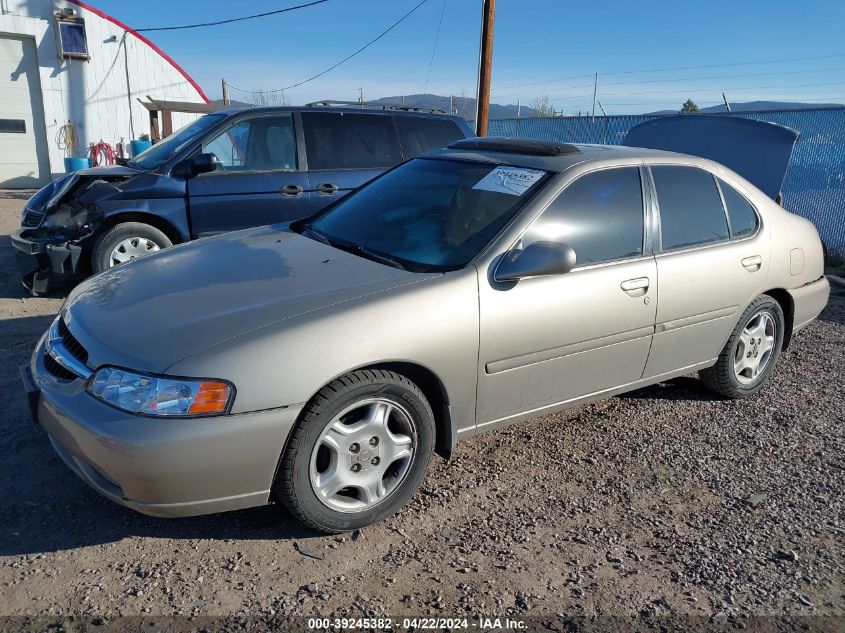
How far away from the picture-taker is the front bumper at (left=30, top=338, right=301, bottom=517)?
2389 millimetres

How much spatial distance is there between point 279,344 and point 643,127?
21.9ft

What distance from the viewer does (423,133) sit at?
7.40 m

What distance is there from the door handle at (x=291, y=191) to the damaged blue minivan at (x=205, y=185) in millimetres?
10

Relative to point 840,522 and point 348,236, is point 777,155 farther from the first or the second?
point 348,236

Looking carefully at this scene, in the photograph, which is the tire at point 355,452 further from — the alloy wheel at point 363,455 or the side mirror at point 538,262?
the side mirror at point 538,262

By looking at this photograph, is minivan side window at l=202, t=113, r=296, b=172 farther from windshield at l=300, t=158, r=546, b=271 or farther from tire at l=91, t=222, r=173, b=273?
windshield at l=300, t=158, r=546, b=271

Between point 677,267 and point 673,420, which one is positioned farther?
point 673,420

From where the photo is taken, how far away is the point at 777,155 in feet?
22.9

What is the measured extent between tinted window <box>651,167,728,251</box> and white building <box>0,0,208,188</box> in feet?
55.1

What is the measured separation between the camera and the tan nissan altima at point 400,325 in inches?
97.6

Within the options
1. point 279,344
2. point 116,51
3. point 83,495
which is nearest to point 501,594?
point 279,344

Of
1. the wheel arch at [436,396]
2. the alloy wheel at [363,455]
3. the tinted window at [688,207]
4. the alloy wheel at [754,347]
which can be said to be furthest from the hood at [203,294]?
the alloy wheel at [754,347]

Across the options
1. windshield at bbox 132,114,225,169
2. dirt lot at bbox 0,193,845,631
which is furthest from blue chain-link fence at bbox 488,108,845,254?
windshield at bbox 132,114,225,169

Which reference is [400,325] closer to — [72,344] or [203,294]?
[203,294]
